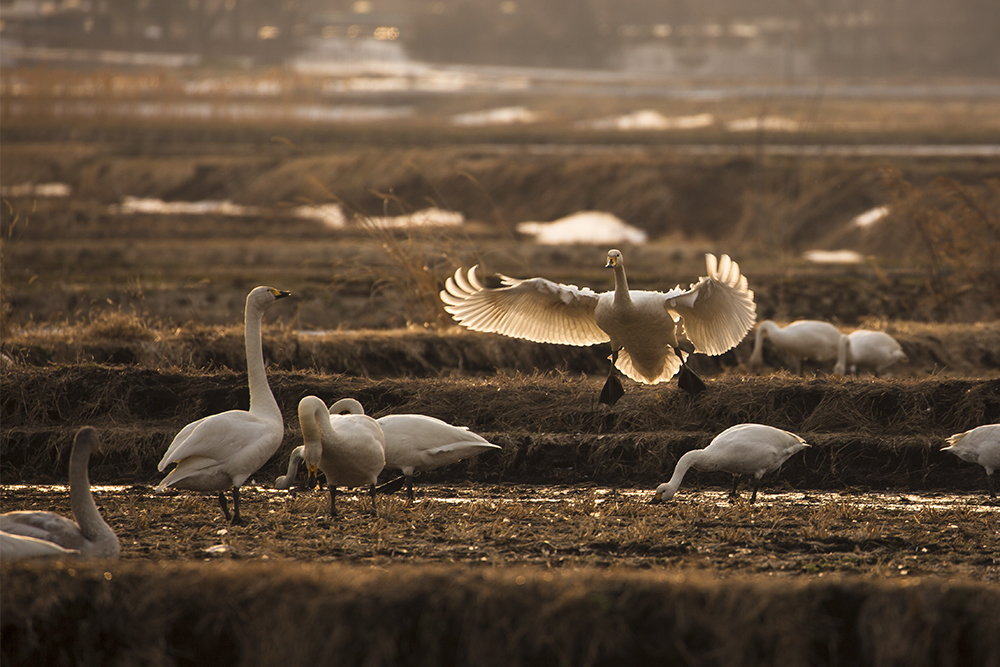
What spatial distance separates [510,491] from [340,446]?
2134mm

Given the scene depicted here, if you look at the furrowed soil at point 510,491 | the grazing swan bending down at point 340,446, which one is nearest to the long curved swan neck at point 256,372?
the grazing swan bending down at point 340,446

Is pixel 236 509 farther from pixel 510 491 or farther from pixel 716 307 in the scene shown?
pixel 716 307

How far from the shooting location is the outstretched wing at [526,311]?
32.3 ft

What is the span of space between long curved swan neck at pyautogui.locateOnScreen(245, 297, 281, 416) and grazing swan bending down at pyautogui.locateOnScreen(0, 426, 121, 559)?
1.67m

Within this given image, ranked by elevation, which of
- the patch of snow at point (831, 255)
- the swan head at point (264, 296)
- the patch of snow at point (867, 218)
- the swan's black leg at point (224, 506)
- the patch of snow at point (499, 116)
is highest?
the patch of snow at point (499, 116)

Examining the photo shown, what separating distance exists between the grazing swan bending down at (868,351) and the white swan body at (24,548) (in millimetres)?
9185

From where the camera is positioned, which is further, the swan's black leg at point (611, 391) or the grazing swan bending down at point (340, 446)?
the swan's black leg at point (611, 391)

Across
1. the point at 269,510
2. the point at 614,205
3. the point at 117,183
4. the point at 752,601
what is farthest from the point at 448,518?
the point at 117,183

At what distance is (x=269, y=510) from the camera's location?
27.2ft

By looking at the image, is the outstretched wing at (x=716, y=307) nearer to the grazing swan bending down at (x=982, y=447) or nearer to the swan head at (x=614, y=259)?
the swan head at (x=614, y=259)

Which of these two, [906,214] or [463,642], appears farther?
[906,214]

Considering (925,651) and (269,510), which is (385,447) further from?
(925,651)

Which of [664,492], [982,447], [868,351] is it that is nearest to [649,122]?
[868,351]

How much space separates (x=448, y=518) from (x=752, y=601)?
3001 mm
